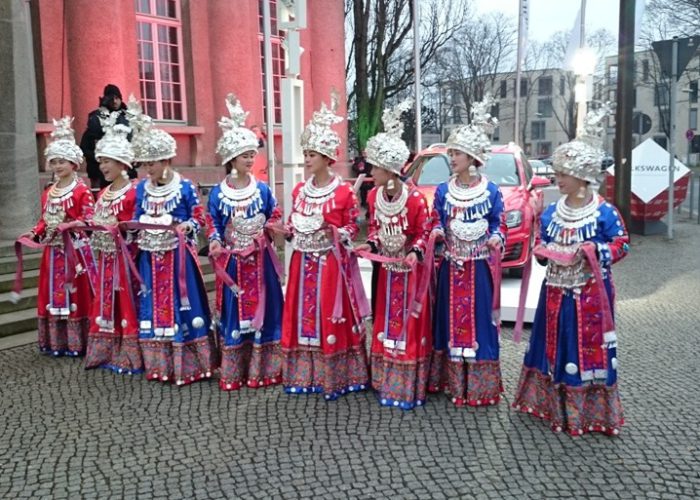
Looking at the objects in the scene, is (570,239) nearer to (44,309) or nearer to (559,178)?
(559,178)

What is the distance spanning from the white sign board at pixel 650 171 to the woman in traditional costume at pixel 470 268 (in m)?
9.58

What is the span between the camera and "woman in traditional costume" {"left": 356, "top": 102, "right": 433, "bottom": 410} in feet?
14.7

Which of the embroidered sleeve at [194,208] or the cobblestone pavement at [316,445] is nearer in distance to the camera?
the cobblestone pavement at [316,445]

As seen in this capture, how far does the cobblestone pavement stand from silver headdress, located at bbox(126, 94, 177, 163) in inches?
70.2

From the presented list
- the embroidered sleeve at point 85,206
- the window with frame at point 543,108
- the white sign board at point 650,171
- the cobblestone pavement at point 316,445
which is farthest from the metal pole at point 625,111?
the window with frame at point 543,108

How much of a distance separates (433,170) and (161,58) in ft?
18.9

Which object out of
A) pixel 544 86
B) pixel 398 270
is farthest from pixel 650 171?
pixel 544 86

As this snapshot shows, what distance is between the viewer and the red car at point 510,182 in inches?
313

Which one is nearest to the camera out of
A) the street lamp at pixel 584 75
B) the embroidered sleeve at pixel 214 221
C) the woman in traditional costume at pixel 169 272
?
the embroidered sleeve at pixel 214 221

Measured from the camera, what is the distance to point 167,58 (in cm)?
1198

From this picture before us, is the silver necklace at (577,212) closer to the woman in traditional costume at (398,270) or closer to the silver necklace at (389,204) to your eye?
the woman in traditional costume at (398,270)

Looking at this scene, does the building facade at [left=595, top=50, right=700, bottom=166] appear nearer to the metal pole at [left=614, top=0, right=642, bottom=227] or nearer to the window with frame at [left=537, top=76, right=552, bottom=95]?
the window with frame at [left=537, top=76, right=552, bottom=95]

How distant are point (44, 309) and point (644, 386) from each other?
508 cm

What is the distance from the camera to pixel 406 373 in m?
4.57
